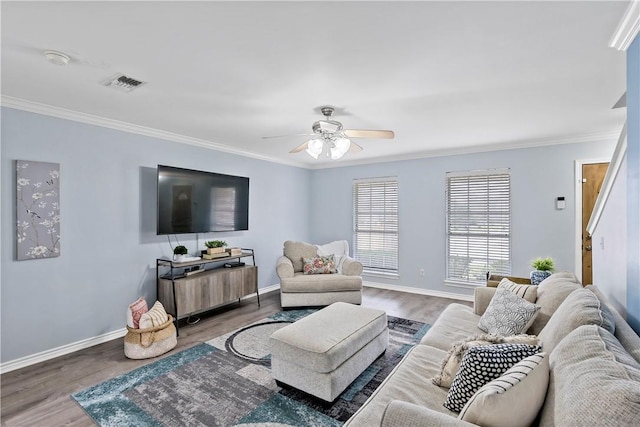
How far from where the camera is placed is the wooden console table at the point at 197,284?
366 cm

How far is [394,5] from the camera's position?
157 cm

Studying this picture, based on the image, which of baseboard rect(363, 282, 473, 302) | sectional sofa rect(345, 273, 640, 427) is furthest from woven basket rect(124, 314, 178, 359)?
baseboard rect(363, 282, 473, 302)

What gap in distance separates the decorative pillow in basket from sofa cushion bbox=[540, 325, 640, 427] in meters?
3.13

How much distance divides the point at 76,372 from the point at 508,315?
367cm

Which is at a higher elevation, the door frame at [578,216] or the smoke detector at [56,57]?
the smoke detector at [56,57]

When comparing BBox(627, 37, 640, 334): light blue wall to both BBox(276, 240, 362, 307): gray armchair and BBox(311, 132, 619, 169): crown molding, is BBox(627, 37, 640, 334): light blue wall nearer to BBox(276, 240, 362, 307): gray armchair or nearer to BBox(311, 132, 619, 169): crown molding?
BBox(311, 132, 619, 169): crown molding

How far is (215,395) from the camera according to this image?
2.40m

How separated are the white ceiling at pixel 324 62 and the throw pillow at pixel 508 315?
1.71 meters

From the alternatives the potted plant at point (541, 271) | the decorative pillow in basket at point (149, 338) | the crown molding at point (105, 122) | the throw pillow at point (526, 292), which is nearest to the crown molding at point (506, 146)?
the potted plant at point (541, 271)

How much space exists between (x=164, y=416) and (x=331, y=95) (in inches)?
110

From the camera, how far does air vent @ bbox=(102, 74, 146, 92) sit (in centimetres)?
241

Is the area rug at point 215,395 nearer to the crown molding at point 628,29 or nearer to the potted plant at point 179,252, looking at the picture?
the potted plant at point 179,252

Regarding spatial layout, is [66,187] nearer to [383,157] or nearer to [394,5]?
[394,5]

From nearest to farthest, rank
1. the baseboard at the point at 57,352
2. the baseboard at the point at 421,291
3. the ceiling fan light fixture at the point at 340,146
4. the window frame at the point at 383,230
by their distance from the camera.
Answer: the baseboard at the point at 57,352
the ceiling fan light fixture at the point at 340,146
the baseboard at the point at 421,291
the window frame at the point at 383,230
